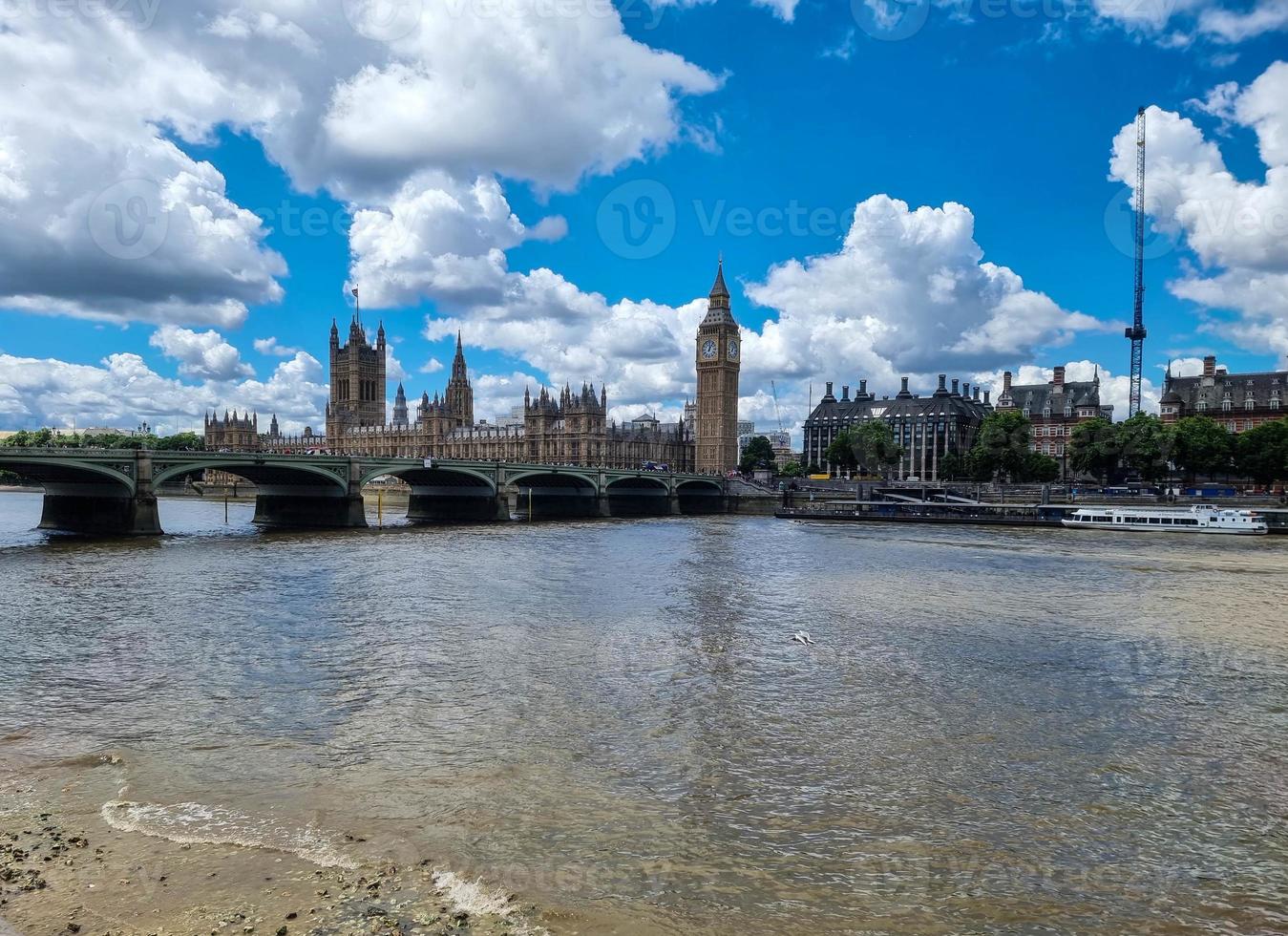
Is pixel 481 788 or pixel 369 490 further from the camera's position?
pixel 369 490

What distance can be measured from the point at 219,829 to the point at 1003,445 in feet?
368

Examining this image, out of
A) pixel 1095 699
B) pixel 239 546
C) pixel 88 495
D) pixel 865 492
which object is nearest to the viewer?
pixel 1095 699

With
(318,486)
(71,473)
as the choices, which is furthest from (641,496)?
(71,473)

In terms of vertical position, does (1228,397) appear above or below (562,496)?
above

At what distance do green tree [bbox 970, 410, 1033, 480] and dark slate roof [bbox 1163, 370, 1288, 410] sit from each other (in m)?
26.8

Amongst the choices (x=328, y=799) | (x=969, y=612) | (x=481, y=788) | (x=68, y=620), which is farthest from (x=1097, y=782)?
(x=68, y=620)

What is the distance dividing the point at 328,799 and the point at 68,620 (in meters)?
18.8

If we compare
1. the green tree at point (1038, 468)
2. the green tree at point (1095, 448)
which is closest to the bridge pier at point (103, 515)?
the green tree at point (1095, 448)

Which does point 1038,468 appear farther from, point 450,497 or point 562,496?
point 450,497

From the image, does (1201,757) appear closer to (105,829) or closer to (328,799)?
(328,799)

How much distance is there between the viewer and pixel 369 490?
469 feet

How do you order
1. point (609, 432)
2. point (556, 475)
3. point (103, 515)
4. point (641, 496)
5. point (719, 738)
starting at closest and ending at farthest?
point (719, 738) → point (103, 515) → point (556, 475) → point (641, 496) → point (609, 432)

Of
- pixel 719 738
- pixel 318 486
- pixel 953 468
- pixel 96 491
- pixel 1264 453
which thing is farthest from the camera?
pixel 953 468

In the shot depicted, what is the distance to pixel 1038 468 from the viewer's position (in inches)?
4451
